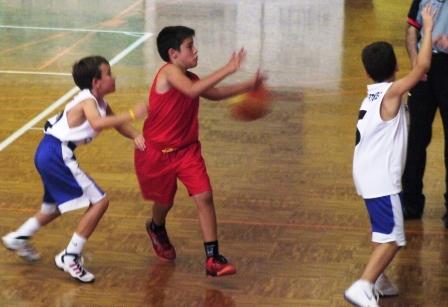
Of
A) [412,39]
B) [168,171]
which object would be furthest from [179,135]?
[412,39]

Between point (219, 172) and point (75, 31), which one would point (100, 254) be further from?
point (75, 31)

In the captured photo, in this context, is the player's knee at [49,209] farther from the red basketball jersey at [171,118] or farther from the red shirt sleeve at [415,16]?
the red shirt sleeve at [415,16]

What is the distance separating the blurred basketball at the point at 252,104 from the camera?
714 centimetres

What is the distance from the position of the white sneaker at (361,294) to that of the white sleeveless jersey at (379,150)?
1.67 ft

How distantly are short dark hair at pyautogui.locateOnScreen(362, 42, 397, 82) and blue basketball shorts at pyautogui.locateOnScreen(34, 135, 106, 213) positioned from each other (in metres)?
1.83

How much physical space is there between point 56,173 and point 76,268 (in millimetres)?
586

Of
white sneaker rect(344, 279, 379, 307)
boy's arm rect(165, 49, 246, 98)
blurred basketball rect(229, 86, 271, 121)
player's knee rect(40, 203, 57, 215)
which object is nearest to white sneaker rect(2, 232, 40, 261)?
player's knee rect(40, 203, 57, 215)

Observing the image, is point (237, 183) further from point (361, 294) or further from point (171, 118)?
point (361, 294)

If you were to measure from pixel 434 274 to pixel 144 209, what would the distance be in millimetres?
2247

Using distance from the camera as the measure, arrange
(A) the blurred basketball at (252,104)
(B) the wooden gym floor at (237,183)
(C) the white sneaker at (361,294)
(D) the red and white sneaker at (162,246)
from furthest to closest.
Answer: (D) the red and white sneaker at (162,246) < (A) the blurred basketball at (252,104) < (B) the wooden gym floor at (237,183) < (C) the white sneaker at (361,294)

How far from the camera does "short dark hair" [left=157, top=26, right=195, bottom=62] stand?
23.0ft

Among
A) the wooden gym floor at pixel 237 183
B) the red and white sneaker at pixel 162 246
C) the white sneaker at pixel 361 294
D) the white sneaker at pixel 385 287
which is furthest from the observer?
the red and white sneaker at pixel 162 246

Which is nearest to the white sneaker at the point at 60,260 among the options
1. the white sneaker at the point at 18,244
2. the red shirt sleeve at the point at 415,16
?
the white sneaker at the point at 18,244

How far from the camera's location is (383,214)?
648cm
